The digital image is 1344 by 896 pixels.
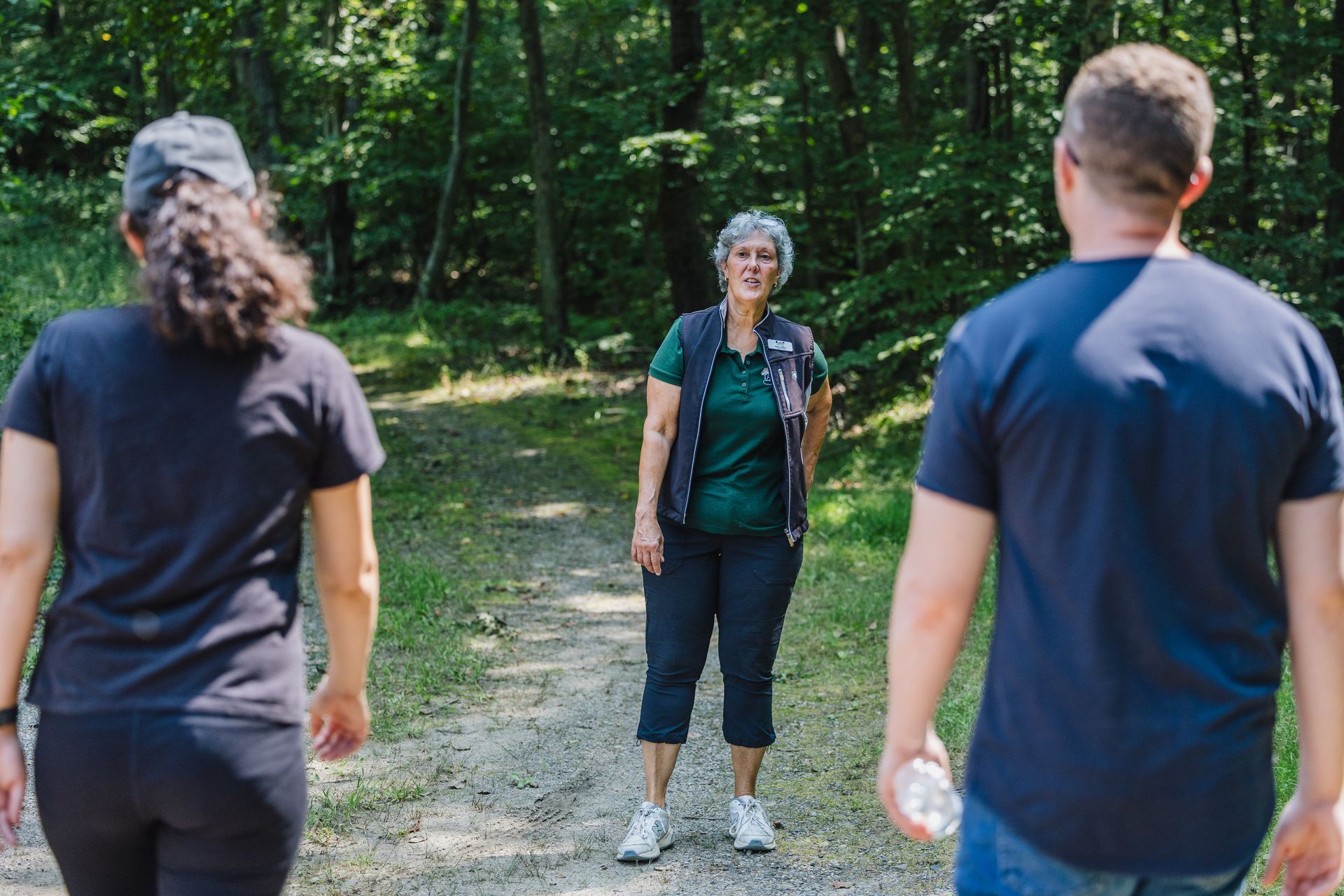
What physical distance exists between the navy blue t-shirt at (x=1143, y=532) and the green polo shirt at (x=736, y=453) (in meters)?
2.38

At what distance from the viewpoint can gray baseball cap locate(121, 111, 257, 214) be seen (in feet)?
6.89

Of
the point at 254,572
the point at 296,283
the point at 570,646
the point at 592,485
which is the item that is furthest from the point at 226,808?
the point at 592,485

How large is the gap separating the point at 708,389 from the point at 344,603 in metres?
2.20

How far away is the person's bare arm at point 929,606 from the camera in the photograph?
195cm

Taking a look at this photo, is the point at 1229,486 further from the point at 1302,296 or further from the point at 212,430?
the point at 1302,296

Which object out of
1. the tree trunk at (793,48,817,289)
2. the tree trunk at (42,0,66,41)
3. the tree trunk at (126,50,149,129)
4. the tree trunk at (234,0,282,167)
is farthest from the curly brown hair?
the tree trunk at (42,0,66,41)

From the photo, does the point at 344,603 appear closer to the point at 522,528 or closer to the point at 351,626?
the point at 351,626

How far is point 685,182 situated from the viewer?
49.5 ft

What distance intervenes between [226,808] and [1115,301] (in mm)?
1615

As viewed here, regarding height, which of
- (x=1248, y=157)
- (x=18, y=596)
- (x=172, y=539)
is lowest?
(x=18, y=596)

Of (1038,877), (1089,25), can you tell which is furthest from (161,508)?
(1089,25)

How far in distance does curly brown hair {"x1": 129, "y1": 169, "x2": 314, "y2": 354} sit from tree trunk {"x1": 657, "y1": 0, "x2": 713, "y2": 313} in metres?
11.4

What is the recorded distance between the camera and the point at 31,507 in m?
2.07

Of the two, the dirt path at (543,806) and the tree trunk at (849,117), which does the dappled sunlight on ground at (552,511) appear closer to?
the dirt path at (543,806)
